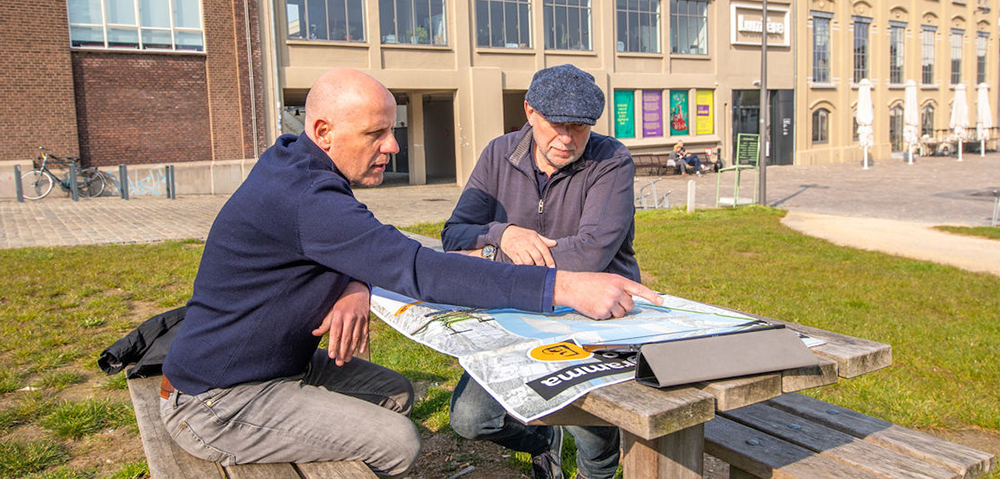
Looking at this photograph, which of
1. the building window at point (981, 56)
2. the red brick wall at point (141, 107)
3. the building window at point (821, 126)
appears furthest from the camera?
the building window at point (981, 56)

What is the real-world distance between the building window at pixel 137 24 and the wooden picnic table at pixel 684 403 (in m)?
22.3

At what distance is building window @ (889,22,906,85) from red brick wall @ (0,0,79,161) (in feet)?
127

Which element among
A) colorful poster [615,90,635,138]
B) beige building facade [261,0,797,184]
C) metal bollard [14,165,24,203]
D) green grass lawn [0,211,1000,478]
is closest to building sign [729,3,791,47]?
beige building facade [261,0,797,184]

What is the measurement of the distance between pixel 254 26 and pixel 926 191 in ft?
63.7

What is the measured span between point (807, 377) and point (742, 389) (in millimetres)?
211

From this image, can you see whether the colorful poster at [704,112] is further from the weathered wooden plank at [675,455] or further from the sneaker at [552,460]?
the weathered wooden plank at [675,455]

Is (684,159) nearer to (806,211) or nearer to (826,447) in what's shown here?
(806,211)

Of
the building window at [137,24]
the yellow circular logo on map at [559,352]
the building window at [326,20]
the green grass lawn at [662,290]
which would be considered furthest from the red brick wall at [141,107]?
the yellow circular logo on map at [559,352]

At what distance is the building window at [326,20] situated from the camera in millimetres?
23297

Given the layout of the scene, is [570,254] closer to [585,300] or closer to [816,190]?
[585,300]

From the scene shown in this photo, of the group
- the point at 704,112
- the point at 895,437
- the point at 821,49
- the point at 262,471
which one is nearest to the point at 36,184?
the point at 262,471

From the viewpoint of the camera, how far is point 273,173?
7.61 ft

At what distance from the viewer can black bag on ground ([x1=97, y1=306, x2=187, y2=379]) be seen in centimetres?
303

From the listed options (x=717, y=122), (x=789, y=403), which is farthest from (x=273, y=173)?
(x=717, y=122)
